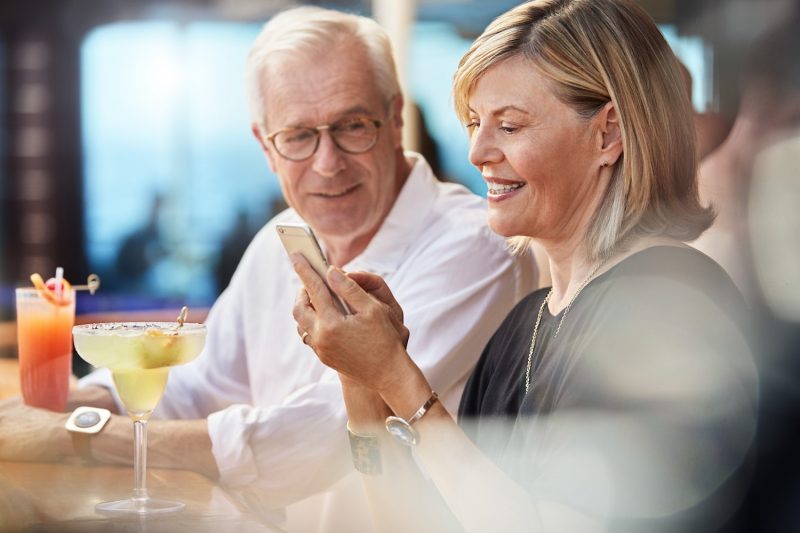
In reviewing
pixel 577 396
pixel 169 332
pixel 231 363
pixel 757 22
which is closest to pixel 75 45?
pixel 231 363

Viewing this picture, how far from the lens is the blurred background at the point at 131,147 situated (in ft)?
17.1

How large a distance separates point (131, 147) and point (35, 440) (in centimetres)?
397

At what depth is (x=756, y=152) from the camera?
2066 millimetres

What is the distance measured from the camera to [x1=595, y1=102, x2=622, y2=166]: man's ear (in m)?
1.30

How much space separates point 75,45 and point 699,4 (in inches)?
154

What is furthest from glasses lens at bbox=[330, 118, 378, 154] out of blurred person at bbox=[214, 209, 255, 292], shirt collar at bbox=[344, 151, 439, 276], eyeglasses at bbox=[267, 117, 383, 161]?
blurred person at bbox=[214, 209, 255, 292]

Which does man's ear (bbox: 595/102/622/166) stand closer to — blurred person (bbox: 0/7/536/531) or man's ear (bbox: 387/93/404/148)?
blurred person (bbox: 0/7/536/531)

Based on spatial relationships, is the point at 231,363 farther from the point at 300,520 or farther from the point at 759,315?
the point at 759,315

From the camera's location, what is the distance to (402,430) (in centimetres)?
130

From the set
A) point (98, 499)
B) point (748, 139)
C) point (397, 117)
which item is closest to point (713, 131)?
point (748, 139)

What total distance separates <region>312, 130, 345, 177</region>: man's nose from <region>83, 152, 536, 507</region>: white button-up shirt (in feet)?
0.51

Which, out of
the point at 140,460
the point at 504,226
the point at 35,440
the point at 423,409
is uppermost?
the point at 504,226

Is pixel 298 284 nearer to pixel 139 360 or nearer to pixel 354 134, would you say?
pixel 354 134

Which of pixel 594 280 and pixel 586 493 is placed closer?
pixel 586 493
